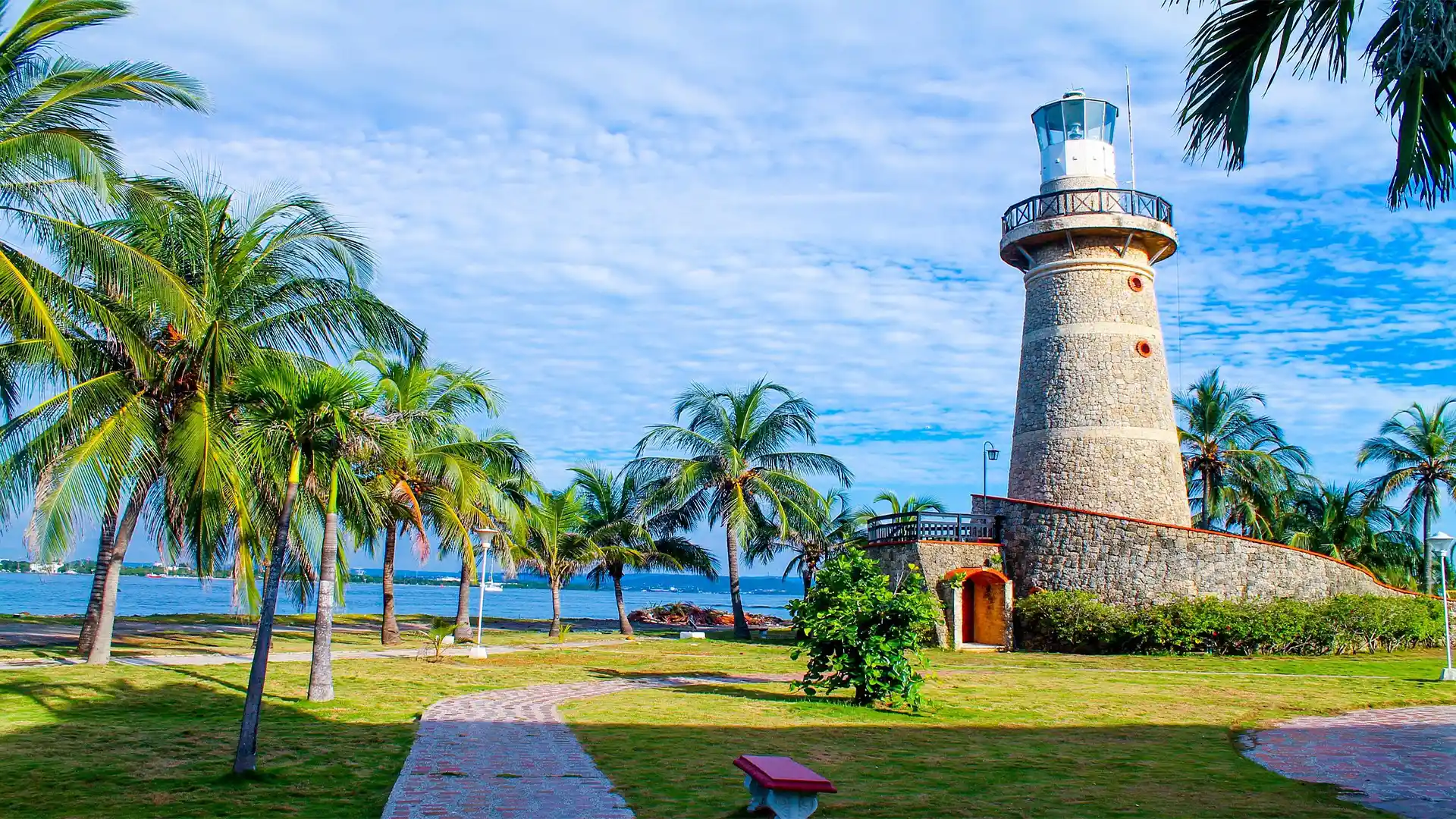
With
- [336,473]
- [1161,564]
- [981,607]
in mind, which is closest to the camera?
[336,473]

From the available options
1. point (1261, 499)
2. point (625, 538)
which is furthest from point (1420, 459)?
point (625, 538)

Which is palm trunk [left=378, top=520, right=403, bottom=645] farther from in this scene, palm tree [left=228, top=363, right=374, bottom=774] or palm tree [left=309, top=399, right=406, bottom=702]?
palm tree [left=228, top=363, right=374, bottom=774]

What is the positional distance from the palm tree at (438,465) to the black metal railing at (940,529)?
30.4 ft

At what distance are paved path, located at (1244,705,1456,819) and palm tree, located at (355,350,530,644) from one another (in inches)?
479

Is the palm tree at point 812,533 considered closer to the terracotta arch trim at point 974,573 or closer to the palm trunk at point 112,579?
the terracotta arch trim at point 974,573

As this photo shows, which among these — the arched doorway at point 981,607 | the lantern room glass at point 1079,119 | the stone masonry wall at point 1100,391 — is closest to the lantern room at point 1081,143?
the lantern room glass at point 1079,119

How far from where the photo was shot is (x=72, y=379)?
47.2ft

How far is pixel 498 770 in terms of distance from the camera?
7988 mm

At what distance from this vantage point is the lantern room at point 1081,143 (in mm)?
26062

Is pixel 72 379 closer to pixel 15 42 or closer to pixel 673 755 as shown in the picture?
pixel 15 42

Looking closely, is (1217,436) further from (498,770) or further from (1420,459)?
(498,770)

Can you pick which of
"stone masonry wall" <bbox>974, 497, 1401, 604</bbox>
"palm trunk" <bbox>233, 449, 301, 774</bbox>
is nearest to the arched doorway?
"stone masonry wall" <bbox>974, 497, 1401, 604</bbox>

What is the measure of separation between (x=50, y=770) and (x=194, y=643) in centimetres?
1419

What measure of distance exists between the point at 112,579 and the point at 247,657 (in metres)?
3.03
